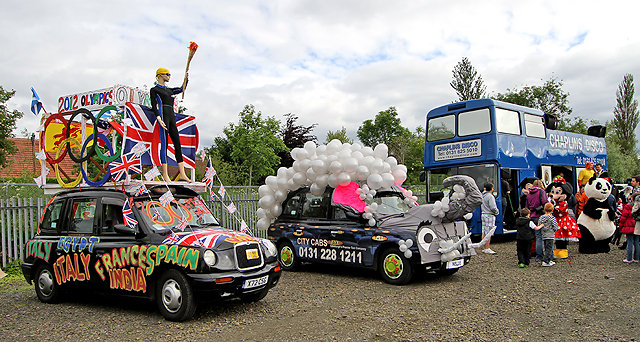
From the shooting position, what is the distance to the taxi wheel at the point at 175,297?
562 cm

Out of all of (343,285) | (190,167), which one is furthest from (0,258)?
(343,285)

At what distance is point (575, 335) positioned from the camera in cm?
498

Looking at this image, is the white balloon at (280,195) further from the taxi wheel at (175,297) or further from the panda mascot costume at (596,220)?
the panda mascot costume at (596,220)

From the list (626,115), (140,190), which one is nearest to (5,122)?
(140,190)

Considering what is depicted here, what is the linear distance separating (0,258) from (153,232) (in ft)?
17.9

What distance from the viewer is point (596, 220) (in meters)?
10.9

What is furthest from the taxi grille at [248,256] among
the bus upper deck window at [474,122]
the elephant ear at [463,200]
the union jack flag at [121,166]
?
the bus upper deck window at [474,122]

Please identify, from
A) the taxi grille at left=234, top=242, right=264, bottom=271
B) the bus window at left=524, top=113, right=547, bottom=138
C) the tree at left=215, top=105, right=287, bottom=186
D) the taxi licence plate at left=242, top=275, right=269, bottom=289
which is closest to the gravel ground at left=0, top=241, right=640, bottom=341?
the taxi licence plate at left=242, top=275, right=269, bottom=289

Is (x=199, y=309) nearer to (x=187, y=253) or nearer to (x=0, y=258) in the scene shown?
(x=187, y=253)

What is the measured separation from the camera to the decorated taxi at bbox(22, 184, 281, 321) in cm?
567

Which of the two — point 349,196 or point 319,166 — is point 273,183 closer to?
point 319,166

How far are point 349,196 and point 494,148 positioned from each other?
5919 millimetres

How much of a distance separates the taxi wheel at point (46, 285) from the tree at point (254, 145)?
1621 cm

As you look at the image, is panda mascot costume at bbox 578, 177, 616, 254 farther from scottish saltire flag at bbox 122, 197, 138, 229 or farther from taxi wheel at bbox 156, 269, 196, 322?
scottish saltire flag at bbox 122, 197, 138, 229
